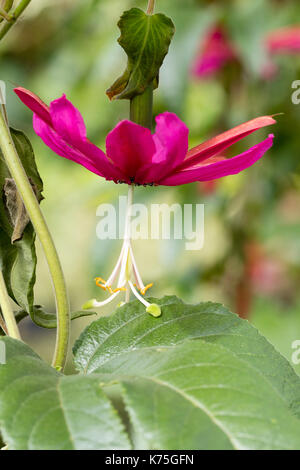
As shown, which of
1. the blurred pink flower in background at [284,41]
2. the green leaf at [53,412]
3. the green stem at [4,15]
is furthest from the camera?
the blurred pink flower in background at [284,41]

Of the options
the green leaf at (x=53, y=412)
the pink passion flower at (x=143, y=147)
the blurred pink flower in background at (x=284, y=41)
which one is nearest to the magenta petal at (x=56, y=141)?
the pink passion flower at (x=143, y=147)

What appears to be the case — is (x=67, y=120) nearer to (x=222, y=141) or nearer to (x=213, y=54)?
(x=222, y=141)

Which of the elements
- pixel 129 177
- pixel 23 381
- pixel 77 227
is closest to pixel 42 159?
pixel 77 227

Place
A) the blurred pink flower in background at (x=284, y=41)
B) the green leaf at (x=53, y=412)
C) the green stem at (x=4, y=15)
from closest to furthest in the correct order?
1. the green leaf at (x=53, y=412)
2. the green stem at (x=4, y=15)
3. the blurred pink flower in background at (x=284, y=41)

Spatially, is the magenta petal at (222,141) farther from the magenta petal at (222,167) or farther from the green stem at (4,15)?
the green stem at (4,15)

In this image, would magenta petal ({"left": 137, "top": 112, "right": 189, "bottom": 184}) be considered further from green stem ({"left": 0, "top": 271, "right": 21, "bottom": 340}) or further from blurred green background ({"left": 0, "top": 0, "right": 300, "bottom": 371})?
blurred green background ({"left": 0, "top": 0, "right": 300, "bottom": 371})

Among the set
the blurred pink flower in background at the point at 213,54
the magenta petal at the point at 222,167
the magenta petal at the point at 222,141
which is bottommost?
the magenta petal at the point at 222,167

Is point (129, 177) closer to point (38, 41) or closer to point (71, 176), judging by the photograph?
point (71, 176)

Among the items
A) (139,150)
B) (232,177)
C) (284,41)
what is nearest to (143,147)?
(139,150)
